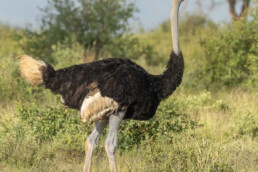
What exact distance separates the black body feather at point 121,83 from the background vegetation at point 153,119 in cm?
45

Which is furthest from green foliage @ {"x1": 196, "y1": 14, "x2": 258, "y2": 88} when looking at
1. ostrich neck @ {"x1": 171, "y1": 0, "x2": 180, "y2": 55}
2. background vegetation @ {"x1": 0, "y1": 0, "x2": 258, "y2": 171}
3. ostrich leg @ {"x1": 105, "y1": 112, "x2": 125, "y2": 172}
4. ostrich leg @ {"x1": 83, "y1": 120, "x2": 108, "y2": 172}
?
ostrich leg @ {"x1": 105, "y1": 112, "x2": 125, "y2": 172}

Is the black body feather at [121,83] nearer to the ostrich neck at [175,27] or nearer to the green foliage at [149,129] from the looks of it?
the ostrich neck at [175,27]

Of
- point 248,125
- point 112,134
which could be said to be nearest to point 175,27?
point 112,134

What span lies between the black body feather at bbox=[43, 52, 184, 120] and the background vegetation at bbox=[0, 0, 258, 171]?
1.47 feet

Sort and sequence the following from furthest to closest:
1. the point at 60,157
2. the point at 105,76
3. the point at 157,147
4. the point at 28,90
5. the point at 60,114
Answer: the point at 28,90 → the point at 60,114 → the point at 60,157 → the point at 157,147 → the point at 105,76

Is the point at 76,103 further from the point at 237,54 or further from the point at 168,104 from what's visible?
the point at 237,54

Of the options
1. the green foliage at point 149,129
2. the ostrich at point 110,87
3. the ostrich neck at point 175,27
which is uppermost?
the ostrich neck at point 175,27

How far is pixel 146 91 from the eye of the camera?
4.56 metres

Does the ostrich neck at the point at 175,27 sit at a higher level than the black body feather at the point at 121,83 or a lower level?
higher

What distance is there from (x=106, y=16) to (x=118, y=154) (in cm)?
692

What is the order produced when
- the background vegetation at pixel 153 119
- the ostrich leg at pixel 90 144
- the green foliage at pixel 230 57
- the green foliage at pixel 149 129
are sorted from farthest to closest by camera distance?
the green foliage at pixel 230 57
the green foliage at pixel 149 129
the background vegetation at pixel 153 119
the ostrich leg at pixel 90 144

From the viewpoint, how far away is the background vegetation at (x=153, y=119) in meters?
4.84

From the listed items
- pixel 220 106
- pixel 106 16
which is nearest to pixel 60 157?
A: pixel 220 106

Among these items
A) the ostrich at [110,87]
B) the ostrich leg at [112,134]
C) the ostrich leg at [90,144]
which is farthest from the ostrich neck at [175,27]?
the ostrich leg at [90,144]
